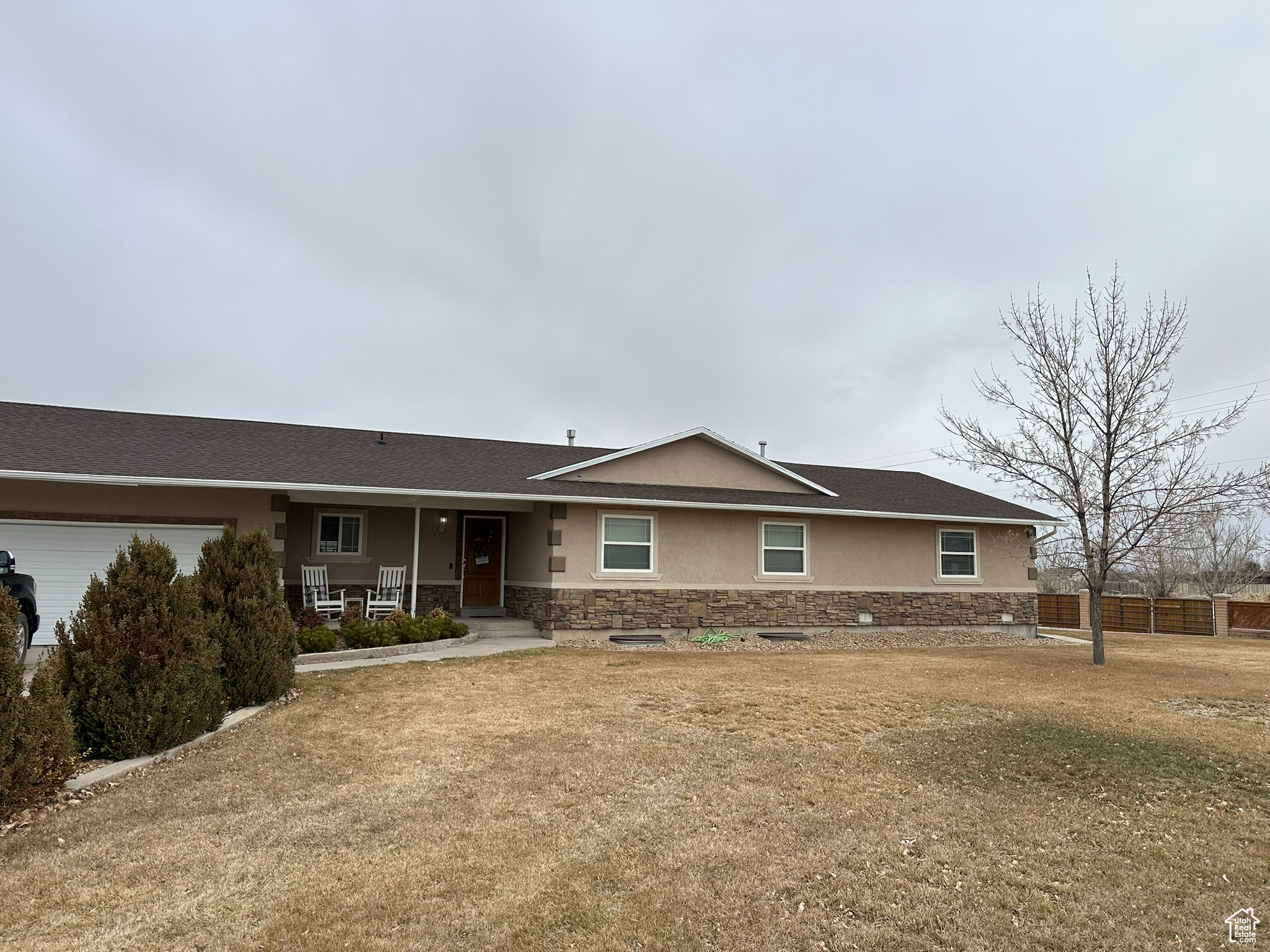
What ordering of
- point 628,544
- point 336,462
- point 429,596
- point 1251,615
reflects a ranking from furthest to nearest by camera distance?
point 1251,615
point 429,596
point 628,544
point 336,462

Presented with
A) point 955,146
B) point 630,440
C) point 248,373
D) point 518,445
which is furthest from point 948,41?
point 630,440

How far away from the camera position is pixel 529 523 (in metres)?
15.7

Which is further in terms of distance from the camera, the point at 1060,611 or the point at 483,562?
the point at 1060,611

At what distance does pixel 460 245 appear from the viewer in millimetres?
17938

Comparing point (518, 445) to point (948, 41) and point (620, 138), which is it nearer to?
point (620, 138)

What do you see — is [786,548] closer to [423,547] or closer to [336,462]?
[423,547]

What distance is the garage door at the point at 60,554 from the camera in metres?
11.6

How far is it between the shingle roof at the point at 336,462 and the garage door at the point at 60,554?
117 centimetres

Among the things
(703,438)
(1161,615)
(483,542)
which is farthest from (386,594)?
(1161,615)

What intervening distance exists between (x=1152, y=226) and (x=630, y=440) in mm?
21399

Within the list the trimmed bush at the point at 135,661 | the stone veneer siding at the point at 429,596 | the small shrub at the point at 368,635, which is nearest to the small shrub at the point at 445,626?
the small shrub at the point at 368,635

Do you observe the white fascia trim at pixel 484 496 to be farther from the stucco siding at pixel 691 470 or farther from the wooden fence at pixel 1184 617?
the wooden fence at pixel 1184 617

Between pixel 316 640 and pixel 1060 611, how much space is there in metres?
22.9

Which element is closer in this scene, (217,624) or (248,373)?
(217,624)
